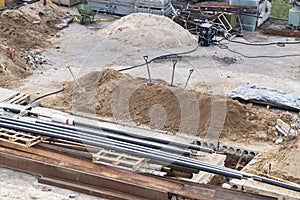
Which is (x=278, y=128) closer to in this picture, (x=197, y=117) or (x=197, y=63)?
(x=197, y=117)

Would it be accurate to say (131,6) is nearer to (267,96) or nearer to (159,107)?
(267,96)

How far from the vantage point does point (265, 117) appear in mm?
15953

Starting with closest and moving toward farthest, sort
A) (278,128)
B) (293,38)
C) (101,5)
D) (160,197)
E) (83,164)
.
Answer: (160,197) < (83,164) < (278,128) < (293,38) < (101,5)

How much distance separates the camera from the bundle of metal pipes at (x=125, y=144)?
10969 millimetres

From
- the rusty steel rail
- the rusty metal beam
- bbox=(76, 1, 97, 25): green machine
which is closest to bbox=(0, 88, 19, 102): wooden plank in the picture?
the rusty steel rail

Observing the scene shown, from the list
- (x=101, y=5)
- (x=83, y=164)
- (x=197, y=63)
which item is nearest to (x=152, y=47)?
(x=197, y=63)

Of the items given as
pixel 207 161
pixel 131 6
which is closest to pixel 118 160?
pixel 207 161

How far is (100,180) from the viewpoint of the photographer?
1083 cm

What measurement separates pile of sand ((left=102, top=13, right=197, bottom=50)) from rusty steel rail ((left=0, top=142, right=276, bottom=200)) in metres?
12.7

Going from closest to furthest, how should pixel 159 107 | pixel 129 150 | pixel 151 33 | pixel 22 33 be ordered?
1. pixel 129 150
2. pixel 159 107
3. pixel 22 33
4. pixel 151 33

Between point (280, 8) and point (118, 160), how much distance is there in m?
22.5

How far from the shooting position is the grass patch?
30103mm

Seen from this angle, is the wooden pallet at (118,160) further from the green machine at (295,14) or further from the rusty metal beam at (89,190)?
the green machine at (295,14)

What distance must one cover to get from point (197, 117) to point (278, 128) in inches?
90.6
